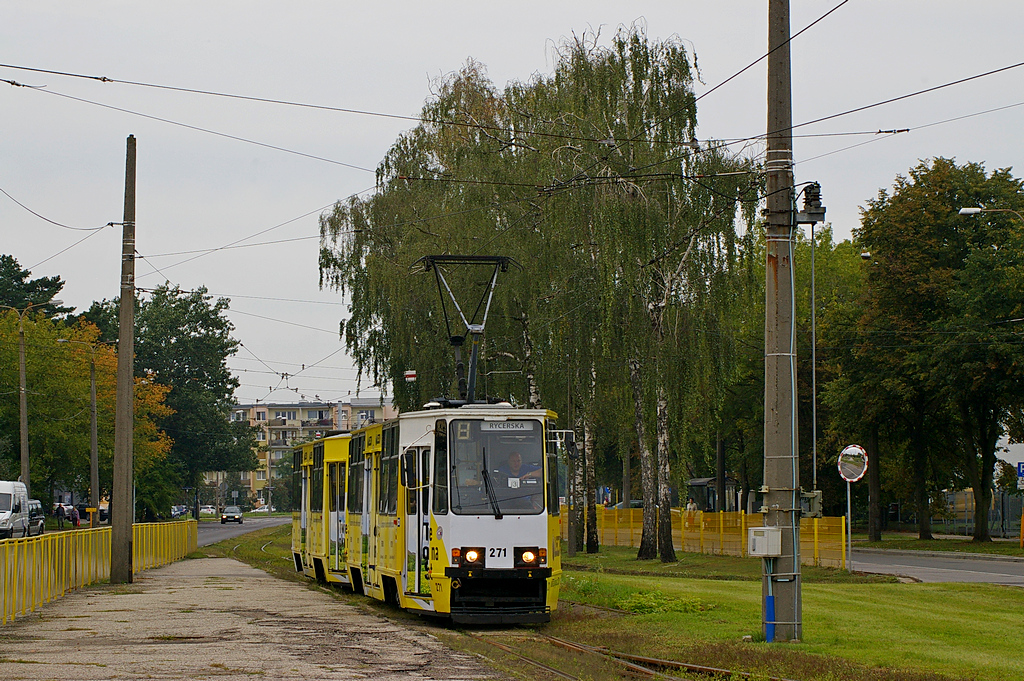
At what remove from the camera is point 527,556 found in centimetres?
1723

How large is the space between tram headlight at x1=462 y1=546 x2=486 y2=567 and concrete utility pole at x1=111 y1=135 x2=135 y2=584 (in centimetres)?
1117

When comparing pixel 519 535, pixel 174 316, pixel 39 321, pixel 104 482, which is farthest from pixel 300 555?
pixel 174 316

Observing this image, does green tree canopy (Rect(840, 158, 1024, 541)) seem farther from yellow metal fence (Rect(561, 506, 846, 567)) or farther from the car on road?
the car on road

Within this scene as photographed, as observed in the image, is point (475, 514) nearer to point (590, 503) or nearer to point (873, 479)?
point (590, 503)

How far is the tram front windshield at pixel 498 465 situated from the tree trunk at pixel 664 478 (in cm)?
1416

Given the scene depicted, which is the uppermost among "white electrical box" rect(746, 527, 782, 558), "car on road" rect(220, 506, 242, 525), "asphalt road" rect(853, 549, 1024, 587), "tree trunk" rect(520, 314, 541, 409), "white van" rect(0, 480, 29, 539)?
"tree trunk" rect(520, 314, 541, 409)

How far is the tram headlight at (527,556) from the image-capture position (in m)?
17.2

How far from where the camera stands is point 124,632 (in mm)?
15656

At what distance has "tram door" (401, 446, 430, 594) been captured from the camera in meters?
17.7

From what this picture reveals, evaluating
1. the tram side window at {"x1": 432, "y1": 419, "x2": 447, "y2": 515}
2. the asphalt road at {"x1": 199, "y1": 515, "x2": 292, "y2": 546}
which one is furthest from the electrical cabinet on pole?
the asphalt road at {"x1": 199, "y1": 515, "x2": 292, "y2": 546}

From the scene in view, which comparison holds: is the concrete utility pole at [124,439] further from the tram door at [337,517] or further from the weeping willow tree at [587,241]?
the weeping willow tree at [587,241]

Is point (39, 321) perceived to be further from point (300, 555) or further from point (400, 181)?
point (300, 555)

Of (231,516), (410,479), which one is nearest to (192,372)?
(231,516)

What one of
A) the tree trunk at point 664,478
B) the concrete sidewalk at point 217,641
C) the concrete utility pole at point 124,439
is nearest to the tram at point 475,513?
the concrete sidewalk at point 217,641
